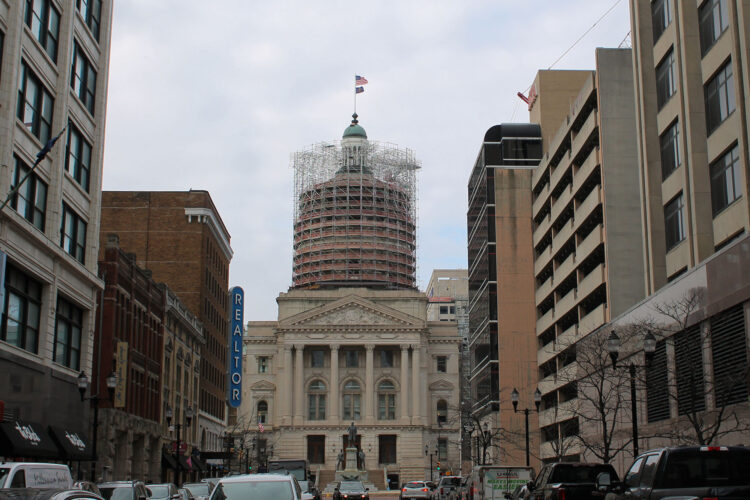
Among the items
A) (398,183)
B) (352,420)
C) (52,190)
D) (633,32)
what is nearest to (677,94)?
(633,32)

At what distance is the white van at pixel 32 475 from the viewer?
59.0 ft

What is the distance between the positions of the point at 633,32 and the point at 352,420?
97412mm

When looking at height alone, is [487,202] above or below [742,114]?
above

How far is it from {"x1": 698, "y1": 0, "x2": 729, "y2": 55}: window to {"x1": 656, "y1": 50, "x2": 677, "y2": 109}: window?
3.24 meters

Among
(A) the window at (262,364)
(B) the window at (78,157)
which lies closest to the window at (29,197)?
(B) the window at (78,157)

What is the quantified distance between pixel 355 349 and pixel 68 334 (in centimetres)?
9953

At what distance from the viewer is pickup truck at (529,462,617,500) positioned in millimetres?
21938

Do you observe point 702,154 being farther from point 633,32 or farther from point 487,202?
point 487,202

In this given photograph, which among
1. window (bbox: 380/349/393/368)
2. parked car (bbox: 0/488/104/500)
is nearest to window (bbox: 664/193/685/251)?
parked car (bbox: 0/488/104/500)

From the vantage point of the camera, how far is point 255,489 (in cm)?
1891

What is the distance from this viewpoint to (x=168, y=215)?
85625mm

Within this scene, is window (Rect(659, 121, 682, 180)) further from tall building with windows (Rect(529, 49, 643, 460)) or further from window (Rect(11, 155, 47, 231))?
window (Rect(11, 155, 47, 231))

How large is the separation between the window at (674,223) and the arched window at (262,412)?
103967 mm

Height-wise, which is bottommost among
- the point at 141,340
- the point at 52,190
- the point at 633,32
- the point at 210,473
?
the point at 210,473
